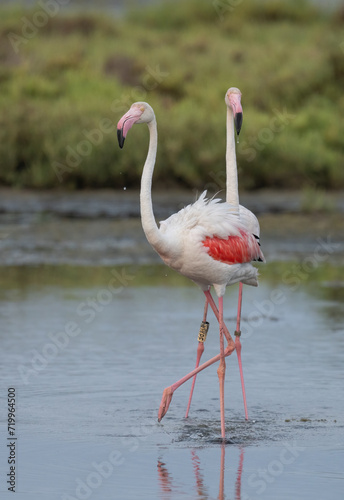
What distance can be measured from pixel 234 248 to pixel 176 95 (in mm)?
17248

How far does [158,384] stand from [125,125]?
79.4 inches

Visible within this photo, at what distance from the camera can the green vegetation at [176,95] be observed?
59.9 ft

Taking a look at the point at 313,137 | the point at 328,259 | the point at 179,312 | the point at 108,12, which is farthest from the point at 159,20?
the point at 179,312

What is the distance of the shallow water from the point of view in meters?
5.81

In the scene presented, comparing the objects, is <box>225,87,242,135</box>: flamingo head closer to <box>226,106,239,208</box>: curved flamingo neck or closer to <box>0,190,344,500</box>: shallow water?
<box>226,106,239,208</box>: curved flamingo neck

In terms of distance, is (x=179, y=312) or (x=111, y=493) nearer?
(x=111, y=493)

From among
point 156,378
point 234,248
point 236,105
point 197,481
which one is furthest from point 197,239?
point 197,481

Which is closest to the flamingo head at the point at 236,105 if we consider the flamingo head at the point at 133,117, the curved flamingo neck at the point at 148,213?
the flamingo head at the point at 133,117

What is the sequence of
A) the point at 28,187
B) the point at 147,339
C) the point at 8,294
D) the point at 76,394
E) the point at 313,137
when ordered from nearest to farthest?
the point at 76,394 < the point at 147,339 < the point at 8,294 < the point at 28,187 < the point at 313,137

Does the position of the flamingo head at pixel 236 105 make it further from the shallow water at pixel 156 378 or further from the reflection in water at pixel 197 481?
the reflection in water at pixel 197 481

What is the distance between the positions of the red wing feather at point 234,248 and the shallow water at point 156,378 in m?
0.93

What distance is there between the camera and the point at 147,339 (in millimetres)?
9281

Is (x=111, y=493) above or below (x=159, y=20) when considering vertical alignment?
below

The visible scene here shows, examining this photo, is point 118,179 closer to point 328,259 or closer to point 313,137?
point 313,137
